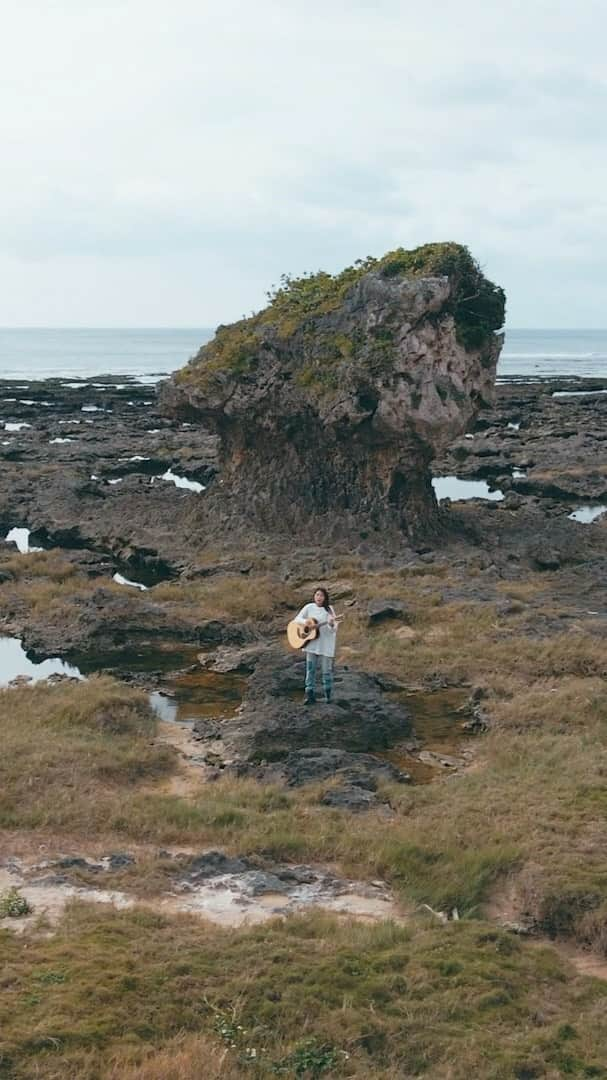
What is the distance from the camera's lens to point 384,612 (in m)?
24.8

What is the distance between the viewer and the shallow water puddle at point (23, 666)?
22203 millimetres

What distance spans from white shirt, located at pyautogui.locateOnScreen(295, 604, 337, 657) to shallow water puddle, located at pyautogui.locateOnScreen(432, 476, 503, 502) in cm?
2770

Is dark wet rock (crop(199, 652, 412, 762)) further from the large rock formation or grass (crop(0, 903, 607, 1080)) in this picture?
the large rock formation

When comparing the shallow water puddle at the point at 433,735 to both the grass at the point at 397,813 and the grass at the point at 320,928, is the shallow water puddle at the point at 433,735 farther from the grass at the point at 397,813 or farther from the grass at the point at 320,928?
the grass at the point at 397,813

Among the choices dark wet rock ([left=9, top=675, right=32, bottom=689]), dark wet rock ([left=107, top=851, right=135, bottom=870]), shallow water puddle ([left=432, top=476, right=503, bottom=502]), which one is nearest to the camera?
dark wet rock ([left=107, top=851, right=135, bottom=870])

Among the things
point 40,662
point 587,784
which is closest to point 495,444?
point 40,662

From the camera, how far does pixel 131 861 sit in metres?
12.6

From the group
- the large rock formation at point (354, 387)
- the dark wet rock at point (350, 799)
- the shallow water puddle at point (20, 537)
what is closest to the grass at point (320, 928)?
the dark wet rock at point (350, 799)

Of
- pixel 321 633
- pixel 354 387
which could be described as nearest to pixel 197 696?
pixel 321 633

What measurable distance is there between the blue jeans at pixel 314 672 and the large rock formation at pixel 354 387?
13413 mm

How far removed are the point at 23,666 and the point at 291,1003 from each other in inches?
590

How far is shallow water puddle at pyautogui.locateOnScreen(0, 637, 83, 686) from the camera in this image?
874 inches

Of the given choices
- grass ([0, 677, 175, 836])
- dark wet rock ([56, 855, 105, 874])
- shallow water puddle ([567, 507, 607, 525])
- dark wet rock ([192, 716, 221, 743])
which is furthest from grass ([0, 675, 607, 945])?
shallow water puddle ([567, 507, 607, 525])

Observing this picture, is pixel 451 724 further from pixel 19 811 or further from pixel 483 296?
pixel 483 296
